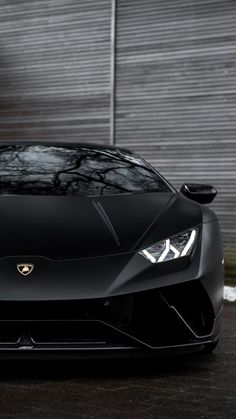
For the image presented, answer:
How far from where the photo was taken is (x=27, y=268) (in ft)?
14.2

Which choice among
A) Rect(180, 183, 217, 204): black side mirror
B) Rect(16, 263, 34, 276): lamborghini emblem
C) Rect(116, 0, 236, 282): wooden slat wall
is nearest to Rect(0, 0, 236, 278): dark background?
Rect(116, 0, 236, 282): wooden slat wall

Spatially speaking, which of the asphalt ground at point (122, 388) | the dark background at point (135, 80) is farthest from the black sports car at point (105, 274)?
the dark background at point (135, 80)

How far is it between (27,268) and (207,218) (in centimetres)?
113

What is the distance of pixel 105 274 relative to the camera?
4.33 metres

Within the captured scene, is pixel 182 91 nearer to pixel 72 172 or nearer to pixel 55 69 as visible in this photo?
pixel 55 69

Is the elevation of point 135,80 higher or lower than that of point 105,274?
lower

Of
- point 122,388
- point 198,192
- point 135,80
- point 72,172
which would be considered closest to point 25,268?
point 122,388

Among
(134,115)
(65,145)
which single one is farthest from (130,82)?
(65,145)

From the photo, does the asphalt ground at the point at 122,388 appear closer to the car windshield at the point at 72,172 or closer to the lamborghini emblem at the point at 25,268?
the lamborghini emblem at the point at 25,268

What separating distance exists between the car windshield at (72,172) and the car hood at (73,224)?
0.18 meters

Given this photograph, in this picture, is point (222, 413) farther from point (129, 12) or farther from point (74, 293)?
point (129, 12)

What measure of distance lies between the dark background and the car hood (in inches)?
236

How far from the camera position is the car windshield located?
5.12 metres

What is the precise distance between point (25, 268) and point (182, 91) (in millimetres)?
7761
